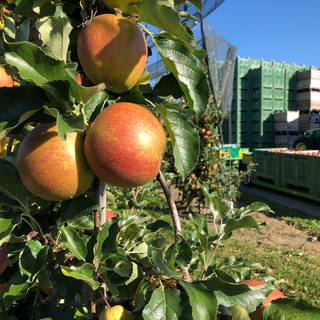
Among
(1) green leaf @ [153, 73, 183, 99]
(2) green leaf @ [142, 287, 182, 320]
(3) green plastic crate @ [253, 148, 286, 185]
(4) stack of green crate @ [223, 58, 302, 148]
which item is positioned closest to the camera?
(2) green leaf @ [142, 287, 182, 320]

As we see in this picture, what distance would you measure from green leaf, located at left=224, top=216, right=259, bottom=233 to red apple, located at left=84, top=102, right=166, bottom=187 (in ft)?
1.05

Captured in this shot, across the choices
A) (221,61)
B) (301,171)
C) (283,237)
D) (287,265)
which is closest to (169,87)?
(287,265)

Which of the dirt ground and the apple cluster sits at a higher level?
the apple cluster

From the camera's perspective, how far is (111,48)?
65 centimetres

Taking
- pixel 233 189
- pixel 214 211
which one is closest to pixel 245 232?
pixel 233 189

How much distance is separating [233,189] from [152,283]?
4742 mm

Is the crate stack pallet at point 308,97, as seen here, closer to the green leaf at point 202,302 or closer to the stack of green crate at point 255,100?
the stack of green crate at point 255,100

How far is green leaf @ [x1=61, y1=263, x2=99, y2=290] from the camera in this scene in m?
0.63

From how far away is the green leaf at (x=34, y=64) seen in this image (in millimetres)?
606

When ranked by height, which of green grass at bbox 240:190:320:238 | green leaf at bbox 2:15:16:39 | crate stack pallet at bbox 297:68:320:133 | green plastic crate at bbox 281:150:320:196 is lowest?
green grass at bbox 240:190:320:238

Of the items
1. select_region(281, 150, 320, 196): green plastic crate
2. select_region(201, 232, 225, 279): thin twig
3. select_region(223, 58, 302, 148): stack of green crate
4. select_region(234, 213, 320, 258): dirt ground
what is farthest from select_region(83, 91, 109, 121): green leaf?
select_region(223, 58, 302, 148): stack of green crate

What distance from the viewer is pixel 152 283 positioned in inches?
30.8

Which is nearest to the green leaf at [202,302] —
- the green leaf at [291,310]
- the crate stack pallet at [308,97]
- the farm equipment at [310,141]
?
the green leaf at [291,310]

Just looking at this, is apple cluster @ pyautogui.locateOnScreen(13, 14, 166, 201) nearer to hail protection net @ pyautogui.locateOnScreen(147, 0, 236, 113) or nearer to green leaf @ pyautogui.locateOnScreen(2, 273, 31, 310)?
green leaf @ pyautogui.locateOnScreen(2, 273, 31, 310)
